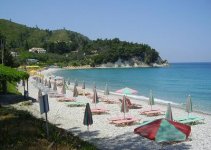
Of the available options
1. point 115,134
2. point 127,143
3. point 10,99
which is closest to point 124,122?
point 115,134

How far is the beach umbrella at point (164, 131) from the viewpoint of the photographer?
9266mm

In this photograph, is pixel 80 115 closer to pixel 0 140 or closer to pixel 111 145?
pixel 111 145

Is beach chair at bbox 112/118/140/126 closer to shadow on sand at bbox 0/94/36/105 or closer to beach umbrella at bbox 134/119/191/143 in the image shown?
beach umbrella at bbox 134/119/191/143

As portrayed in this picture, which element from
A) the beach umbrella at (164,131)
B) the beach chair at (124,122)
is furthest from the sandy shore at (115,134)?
the beach umbrella at (164,131)

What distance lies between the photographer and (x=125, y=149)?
13078mm

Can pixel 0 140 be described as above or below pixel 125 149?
above

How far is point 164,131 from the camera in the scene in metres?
9.36

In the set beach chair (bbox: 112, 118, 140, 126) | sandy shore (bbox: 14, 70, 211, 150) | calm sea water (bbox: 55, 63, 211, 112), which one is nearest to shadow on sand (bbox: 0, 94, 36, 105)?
sandy shore (bbox: 14, 70, 211, 150)

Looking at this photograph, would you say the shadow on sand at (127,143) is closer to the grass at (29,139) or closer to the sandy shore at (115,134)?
the sandy shore at (115,134)

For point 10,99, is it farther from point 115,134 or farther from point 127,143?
point 127,143

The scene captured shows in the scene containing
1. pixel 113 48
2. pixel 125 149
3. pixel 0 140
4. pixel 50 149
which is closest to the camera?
pixel 50 149

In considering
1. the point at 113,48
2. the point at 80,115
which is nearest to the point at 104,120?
the point at 80,115

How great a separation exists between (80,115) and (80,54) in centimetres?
17253

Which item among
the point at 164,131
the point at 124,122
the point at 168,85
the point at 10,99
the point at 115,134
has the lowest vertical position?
the point at 168,85
